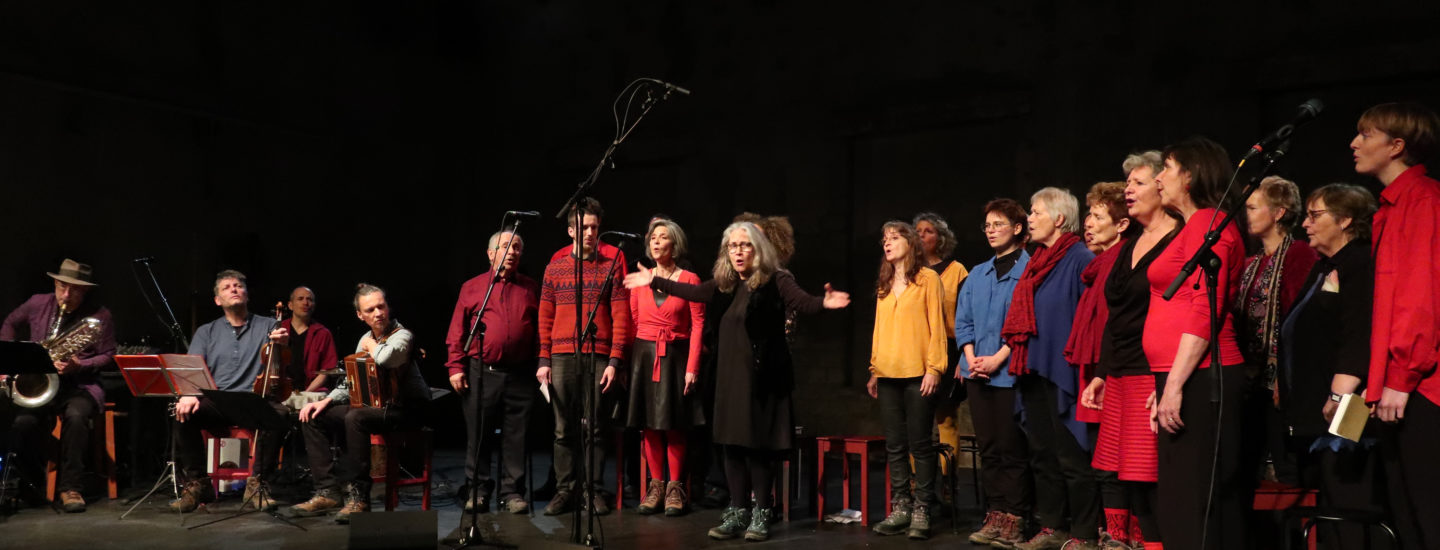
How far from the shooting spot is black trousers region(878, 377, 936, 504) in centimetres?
501

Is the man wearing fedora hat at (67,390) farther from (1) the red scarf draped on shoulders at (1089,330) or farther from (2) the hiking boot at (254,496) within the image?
(1) the red scarf draped on shoulders at (1089,330)

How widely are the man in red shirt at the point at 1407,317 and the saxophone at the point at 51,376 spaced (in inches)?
252

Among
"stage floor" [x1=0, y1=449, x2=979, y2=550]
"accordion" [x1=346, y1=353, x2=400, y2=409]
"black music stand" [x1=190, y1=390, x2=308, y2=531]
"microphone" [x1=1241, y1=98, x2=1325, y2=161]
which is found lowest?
"stage floor" [x1=0, y1=449, x2=979, y2=550]

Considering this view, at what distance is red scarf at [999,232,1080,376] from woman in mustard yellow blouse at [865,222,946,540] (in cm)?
41

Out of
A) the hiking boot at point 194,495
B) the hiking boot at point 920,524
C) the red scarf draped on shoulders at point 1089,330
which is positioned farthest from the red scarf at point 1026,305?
the hiking boot at point 194,495

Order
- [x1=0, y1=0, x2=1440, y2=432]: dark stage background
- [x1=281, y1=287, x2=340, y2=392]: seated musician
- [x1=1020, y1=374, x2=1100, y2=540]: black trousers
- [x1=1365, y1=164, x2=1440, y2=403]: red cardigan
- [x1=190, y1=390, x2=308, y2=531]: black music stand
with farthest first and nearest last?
1. [x1=0, y1=0, x2=1440, y2=432]: dark stage background
2. [x1=281, y1=287, x2=340, y2=392]: seated musician
3. [x1=190, y1=390, x2=308, y2=531]: black music stand
4. [x1=1020, y1=374, x2=1100, y2=540]: black trousers
5. [x1=1365, y1=164, x2=1440, y2=403]: red cardigan

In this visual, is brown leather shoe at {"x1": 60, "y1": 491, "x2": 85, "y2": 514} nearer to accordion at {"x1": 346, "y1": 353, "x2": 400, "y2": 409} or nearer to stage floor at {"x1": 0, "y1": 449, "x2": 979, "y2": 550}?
stage floor at {"x1": 0, "y1": 449, "x2": 979, "y2": 550}

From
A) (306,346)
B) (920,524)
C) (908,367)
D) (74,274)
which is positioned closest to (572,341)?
(908,367)

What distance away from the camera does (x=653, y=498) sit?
5809 millimetres

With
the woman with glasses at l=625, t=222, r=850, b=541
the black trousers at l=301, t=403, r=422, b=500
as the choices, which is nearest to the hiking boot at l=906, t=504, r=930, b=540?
the woman with glasses at l=625, t=222, r=850, b=541

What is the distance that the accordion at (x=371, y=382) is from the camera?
5.54 metres

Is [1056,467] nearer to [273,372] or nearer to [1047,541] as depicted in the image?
[1047,541]

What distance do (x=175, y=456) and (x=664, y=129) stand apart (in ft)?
17.4

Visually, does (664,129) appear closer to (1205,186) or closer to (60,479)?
(60,479)
